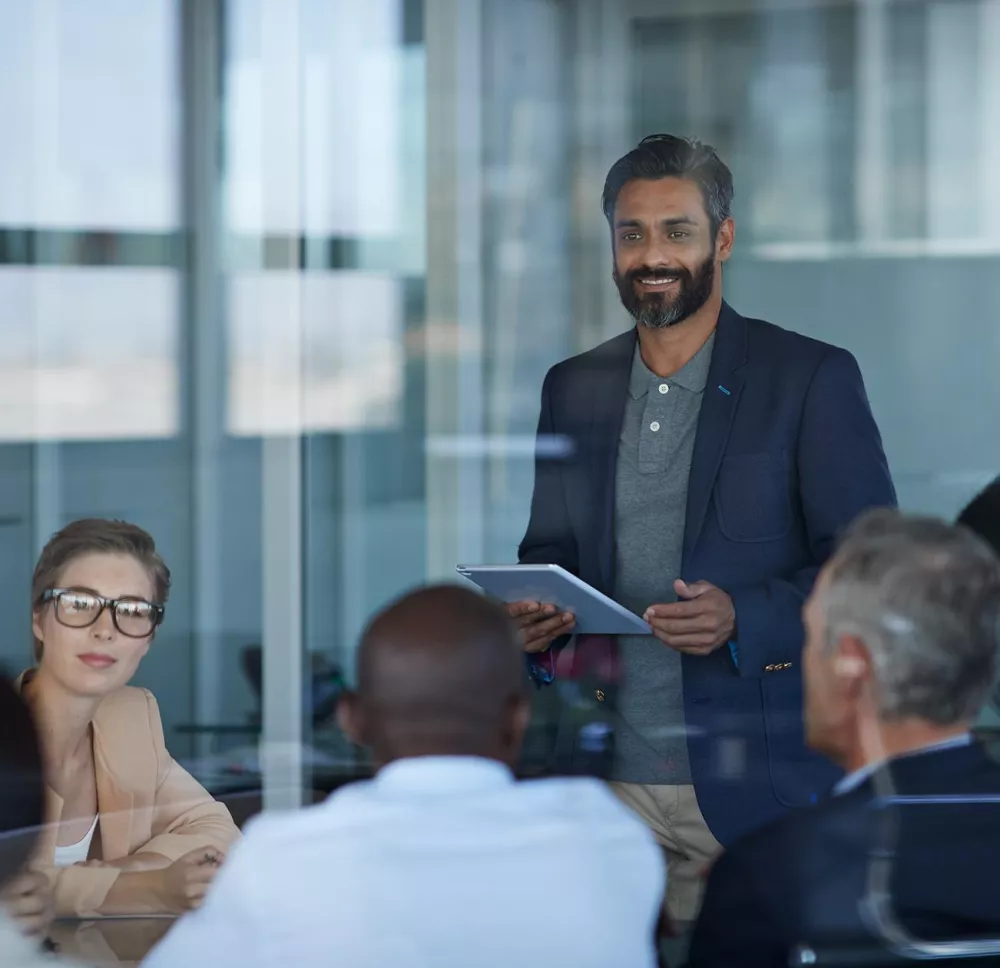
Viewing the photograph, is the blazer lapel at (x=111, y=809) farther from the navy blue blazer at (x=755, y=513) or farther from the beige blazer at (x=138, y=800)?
the navy blue blazer at (x=755, y=513)

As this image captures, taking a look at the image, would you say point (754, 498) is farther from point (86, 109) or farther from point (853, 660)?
point (86, 109)

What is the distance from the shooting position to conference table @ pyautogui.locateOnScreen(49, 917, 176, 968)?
1966 millimetres

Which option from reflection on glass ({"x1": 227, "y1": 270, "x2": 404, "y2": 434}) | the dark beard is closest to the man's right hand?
the dark beard

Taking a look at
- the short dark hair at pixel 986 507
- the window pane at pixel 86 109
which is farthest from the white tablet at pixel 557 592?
the window pane at pixel 86 109

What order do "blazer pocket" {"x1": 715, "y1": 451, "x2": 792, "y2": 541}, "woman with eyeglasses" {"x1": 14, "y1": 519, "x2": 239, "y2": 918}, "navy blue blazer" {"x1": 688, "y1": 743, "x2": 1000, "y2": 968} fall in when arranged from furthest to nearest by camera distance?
"blazer pocket" {"x1": 715, "y1": 451, "x2": 792, "y2": 541}
"woman with eyeglasses" {"x1": 14, "y1": 519, "x2": 239, "y2": 918}
"navy blue blazer" {"x1": 688, "y1": 743, "x2": 1000, "y2": 968}

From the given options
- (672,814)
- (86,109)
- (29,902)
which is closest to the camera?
(29,902)

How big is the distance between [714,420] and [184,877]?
4.42 feet

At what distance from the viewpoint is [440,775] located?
162cm

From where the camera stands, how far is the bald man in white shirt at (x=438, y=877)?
1.54m

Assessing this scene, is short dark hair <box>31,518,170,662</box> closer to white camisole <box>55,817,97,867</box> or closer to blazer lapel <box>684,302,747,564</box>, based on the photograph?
white camisole <box>55,817,97,867</box>

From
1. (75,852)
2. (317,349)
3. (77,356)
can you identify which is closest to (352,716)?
(75,852)

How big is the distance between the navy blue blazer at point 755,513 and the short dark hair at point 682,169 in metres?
0.21

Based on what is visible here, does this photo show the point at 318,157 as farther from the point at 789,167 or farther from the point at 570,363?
the point at 570,363

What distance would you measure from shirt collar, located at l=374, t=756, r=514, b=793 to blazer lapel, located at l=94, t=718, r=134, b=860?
886mm
